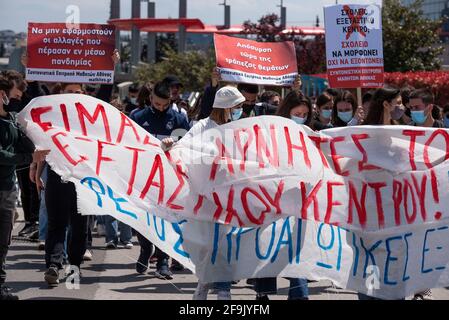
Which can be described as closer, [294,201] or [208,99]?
[294,201]

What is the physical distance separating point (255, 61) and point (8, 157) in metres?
4.36

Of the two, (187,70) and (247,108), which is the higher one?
(187,70)

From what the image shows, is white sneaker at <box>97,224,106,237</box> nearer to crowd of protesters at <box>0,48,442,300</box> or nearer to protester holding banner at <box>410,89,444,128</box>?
crowd of protesters at <box>0,48,442,300</box>

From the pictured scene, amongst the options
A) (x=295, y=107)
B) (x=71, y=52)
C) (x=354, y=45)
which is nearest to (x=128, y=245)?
(x=71, y=52)

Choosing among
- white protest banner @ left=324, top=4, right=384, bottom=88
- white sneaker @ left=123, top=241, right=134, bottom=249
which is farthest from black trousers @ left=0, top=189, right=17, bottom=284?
white protest banner @ left=324, top=4, right=384, bottom=88

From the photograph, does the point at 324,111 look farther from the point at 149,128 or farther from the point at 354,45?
the point at 149,128

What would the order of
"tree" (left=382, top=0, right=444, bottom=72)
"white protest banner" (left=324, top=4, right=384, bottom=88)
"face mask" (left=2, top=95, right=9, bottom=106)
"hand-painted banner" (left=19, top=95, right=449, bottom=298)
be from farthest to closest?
"tree" (left=382, top=0, right=444, bottom=72), "white protest banner" (left=324, top=4, right=384, bottom=88), "face mask" (left=2, top=95, right=9, bottom=106), "hand-painted banner" (left=19, top=95, right=449, bottom=298)

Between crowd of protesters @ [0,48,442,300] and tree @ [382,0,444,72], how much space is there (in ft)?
80.7

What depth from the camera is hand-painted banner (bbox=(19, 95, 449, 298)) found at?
6793 millimetres

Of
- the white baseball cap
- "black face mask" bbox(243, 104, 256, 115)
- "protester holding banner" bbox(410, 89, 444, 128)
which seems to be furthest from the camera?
"black face mask" bbox(243, 104, 256, 115)

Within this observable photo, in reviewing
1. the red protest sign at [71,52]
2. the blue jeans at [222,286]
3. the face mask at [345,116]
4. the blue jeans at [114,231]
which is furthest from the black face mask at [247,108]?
the blue jeans at [222,286]

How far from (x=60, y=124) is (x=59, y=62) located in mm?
2523

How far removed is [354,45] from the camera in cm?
1069

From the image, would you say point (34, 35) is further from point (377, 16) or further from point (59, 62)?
point (377, 16)
